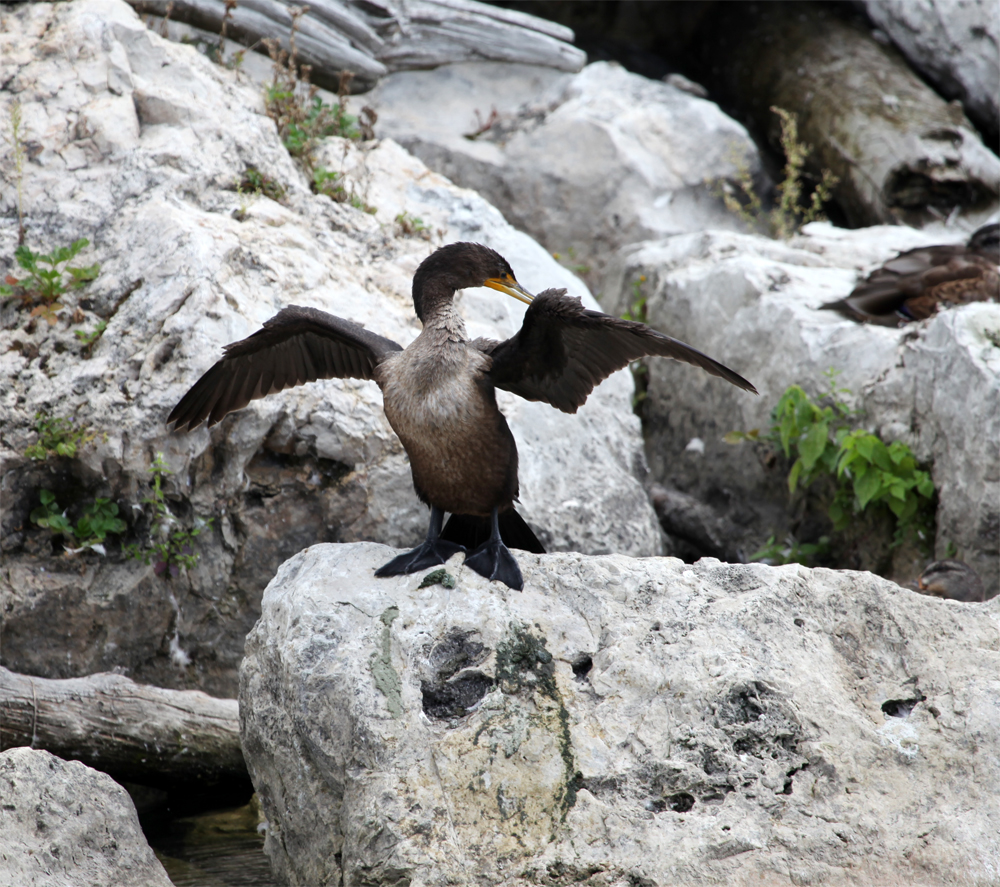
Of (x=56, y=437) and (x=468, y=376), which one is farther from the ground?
(x=468, y=376)

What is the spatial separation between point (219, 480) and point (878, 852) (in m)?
3.05

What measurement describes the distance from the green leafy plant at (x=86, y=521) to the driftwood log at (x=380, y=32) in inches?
131

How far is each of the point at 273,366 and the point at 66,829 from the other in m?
1.90

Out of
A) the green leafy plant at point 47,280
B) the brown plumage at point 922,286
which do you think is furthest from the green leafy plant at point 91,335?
the brown plumage at point 922,286

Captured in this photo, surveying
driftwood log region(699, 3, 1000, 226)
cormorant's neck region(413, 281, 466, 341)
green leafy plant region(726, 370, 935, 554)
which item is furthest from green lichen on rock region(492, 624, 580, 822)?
driftwood log region(699, 3, 1000, 226)

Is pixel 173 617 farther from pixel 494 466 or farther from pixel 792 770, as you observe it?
pixel 792 770

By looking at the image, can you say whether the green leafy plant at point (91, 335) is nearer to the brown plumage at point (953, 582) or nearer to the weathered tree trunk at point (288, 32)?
the weathered tree trunk at point (288, 32)

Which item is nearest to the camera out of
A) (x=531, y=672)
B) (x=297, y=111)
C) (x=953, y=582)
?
(x=531, y=672)

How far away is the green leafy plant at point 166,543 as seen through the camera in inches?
163

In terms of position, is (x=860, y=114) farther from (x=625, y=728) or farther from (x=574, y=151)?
(x=625, y=728)

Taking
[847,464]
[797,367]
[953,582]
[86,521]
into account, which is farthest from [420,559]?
[797,367]

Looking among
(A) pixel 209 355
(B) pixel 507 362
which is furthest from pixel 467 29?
(B) pixel 507 362

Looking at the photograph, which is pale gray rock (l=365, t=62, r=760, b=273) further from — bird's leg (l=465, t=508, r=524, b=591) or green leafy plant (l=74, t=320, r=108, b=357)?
bird's leg (l=465, t=508, r=524, b=591)

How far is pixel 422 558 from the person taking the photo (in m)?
3.32
